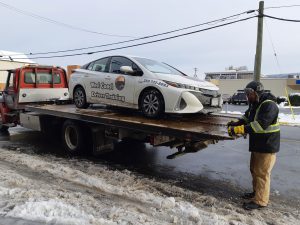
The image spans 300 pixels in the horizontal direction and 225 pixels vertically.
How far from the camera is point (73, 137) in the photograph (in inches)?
316

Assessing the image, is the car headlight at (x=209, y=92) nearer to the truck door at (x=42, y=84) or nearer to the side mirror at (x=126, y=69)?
the side mirror at (x=126, y=69)

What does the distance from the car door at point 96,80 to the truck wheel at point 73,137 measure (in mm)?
854

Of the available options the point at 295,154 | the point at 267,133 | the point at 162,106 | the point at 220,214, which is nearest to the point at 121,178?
the point at 162,106

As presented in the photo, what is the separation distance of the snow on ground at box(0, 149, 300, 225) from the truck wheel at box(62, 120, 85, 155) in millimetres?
1361

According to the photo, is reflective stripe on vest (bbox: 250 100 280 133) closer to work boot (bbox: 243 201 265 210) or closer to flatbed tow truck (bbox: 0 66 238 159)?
flatbed tow truck (bbox: 0 66 238 159)

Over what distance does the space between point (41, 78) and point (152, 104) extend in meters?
5.56

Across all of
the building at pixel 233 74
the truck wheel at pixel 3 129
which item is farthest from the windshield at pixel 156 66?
the building at pixel 233 74

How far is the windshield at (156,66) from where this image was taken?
7.19 m

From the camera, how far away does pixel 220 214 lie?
4.27 m

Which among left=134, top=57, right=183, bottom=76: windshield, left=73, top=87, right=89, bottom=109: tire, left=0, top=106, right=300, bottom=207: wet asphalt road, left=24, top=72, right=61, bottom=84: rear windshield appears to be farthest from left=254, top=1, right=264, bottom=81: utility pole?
left=73, top=87, right=89, bottom=109: tire

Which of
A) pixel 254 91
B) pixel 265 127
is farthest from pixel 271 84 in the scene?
pixel 265 127

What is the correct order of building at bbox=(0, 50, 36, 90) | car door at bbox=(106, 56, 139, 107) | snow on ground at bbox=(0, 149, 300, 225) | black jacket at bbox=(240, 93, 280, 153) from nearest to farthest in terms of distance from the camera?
snow on ground at bbox=(0, 149, 300, 225), black jacket at bbox=(240, 93, 280, 153), car door at bbox=(106, 56, 139, 107), building at bbox=(0, 50, 36, 90)

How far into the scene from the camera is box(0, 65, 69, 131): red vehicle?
10.3m

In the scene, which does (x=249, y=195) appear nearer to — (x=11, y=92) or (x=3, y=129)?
(x=11, y=92)
